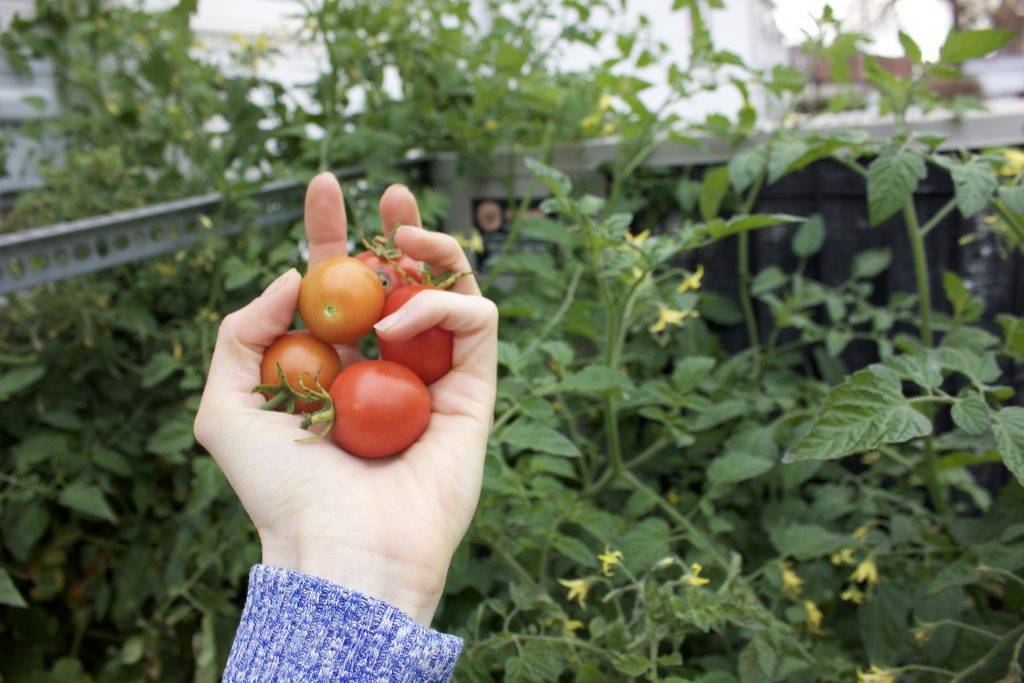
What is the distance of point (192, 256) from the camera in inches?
66.4

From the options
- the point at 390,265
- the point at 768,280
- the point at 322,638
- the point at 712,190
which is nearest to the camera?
the point at 322,638

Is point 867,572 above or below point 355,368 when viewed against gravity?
below

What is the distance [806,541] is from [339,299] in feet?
2.64

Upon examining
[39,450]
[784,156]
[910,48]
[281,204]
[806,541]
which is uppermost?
[910,48]

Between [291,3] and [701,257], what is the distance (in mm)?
2431

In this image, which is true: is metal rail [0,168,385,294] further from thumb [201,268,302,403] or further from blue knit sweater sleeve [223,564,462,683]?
blue knit sweater sleeve [223,564,462,683]

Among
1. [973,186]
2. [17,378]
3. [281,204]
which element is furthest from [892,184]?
[17,378]

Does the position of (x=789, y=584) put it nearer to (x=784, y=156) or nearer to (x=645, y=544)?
(x=645, y=544)

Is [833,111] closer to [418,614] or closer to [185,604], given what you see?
[418,614]

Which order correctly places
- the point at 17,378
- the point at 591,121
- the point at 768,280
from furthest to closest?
1. the point at 591,121
2. the point at 768,280
3. the point at 17,378

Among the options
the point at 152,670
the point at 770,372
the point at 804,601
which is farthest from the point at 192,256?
the point at 804,601

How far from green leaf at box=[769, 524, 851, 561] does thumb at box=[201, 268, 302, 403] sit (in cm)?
82

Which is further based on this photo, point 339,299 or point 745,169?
point 745,169

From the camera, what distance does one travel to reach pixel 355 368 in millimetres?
896
